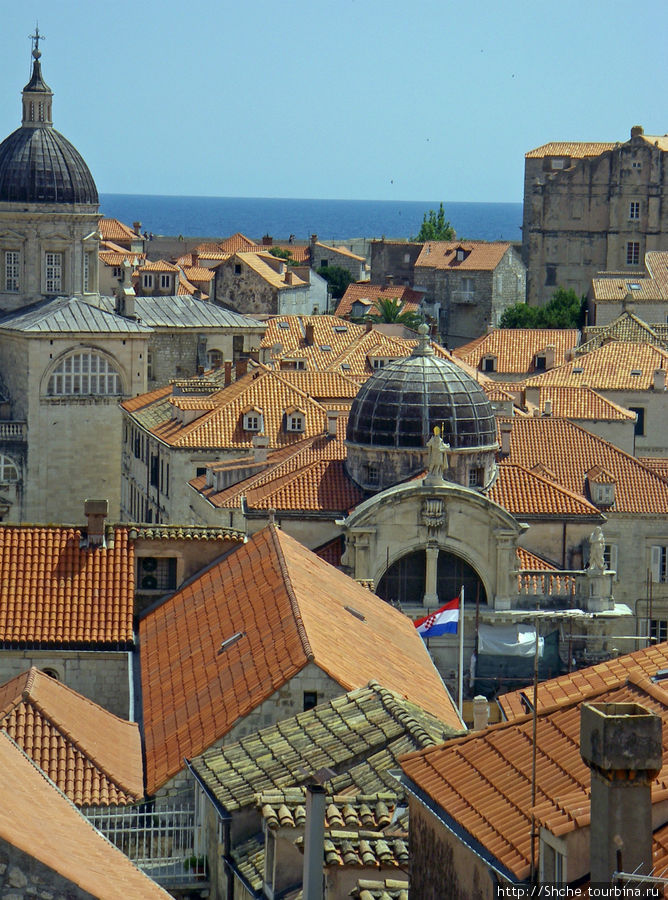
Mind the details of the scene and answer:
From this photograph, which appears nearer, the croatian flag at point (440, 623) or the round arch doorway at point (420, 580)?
the croatian flag at point (440, 623)

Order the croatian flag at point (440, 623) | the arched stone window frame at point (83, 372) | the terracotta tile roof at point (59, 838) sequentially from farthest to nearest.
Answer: the arched stone window frame at point (83, 372), the croatian flag at point (440, 623), the terracotta tile roof at point (59, 838)

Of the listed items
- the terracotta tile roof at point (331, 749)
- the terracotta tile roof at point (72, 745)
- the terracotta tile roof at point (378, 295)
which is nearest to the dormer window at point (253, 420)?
the terracotta tile roof at point (72, 745)

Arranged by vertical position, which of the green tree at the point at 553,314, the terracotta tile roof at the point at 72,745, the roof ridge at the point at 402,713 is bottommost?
the terracotta tile roof at the point at 72,745

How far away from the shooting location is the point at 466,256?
450 feet

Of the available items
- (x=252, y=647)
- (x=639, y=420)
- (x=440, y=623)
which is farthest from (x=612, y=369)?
(x=252, y=647)

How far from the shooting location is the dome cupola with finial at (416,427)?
5328 cm

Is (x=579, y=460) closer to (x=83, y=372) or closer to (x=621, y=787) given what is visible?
(x=83, y=372)

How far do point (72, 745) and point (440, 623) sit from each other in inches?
780

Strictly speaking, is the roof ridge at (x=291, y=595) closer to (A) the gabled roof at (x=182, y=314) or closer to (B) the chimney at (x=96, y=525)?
(B) the chimney at (x=96, y=525)

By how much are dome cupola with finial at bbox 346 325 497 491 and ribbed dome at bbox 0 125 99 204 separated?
32.9 meters

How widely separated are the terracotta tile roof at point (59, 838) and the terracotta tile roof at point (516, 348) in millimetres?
72075

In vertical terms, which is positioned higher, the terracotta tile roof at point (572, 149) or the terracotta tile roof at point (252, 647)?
the terracotta tile roof at point (572, 149)

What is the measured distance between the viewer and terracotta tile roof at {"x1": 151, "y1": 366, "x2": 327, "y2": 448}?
67438mm

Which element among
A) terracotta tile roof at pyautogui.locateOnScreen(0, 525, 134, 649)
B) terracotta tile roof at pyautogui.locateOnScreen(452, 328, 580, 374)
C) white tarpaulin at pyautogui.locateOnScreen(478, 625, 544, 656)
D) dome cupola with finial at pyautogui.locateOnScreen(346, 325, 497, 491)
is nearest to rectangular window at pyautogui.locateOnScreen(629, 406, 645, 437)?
terracotta tile roof at pyautogui.locateOnScreen(452, 328, 580, 374)
